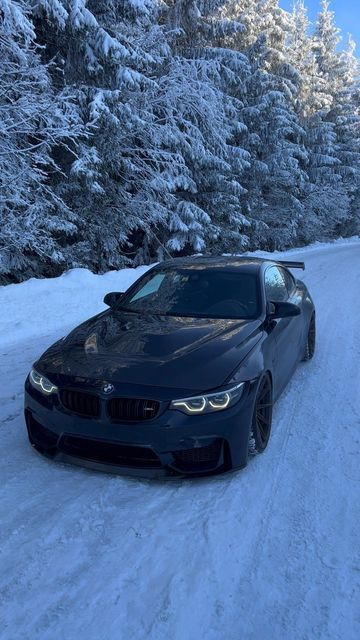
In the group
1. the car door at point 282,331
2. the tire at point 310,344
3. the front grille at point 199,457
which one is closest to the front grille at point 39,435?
the front grille at point 199,457

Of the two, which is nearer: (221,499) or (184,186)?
(221,499)

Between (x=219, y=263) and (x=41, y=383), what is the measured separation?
2.30 meters

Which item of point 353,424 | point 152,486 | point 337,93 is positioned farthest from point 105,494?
point 337,93

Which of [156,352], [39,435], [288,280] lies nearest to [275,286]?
[288,280]

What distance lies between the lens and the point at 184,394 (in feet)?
9.81

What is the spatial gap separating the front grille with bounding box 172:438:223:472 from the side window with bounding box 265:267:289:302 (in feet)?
5.98

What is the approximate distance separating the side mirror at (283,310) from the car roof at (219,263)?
0.57m

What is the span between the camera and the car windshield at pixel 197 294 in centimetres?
425

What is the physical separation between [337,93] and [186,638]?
126ft

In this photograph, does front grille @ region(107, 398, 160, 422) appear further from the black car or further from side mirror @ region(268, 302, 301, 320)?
side mirror @ region(268, 302, 301, 320)

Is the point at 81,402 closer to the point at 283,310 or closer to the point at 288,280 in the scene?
the point at 283,310

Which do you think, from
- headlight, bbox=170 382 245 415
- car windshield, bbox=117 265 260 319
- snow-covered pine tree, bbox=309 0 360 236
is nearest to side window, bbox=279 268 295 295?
car windshield, bbox=117 265 260 319

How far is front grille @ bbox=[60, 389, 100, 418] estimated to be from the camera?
10.0ft

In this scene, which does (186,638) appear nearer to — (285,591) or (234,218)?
(285,591)
